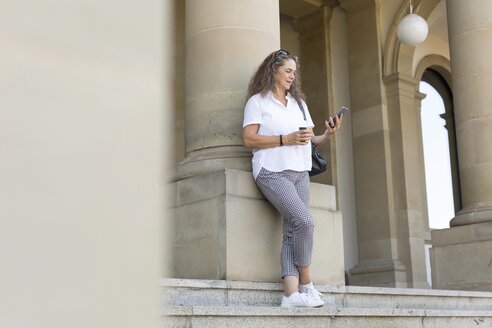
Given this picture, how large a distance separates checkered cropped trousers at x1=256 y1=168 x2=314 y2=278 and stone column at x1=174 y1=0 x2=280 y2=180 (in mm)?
662

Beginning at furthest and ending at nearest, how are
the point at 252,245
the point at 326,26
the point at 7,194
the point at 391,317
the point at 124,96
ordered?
1. the point at 326,26
2. the point at 252,245
3. the point at 391,317
4. the point at 124,96
5. the point at 7,194

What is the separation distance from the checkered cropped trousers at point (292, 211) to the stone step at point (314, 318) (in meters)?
0.44

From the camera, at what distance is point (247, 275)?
5.34 m

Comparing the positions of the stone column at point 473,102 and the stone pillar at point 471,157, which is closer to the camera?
the stone pillar at point 471,157

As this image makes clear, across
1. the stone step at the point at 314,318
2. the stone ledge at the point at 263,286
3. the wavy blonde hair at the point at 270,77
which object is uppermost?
the wavy blonde hair at the point at 270,77

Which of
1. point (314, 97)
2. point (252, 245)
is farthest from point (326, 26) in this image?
point (252, 245)

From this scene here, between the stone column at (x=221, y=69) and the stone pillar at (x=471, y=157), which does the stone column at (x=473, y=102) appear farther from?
the stone column at (x=221, y=69)

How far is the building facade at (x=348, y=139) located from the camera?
5539mm

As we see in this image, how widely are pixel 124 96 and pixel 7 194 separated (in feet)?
0.79

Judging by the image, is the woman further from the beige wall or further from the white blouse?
the beige wall

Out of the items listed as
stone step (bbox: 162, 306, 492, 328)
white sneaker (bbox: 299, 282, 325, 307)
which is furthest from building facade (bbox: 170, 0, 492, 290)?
stone step (bbox: 162, 306, 492, 328)

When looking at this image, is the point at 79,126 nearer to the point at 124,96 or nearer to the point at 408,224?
the point at 124,96

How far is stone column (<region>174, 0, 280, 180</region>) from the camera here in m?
6.01

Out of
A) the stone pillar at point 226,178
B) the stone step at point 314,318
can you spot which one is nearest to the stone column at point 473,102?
the stone step at point 314,318
